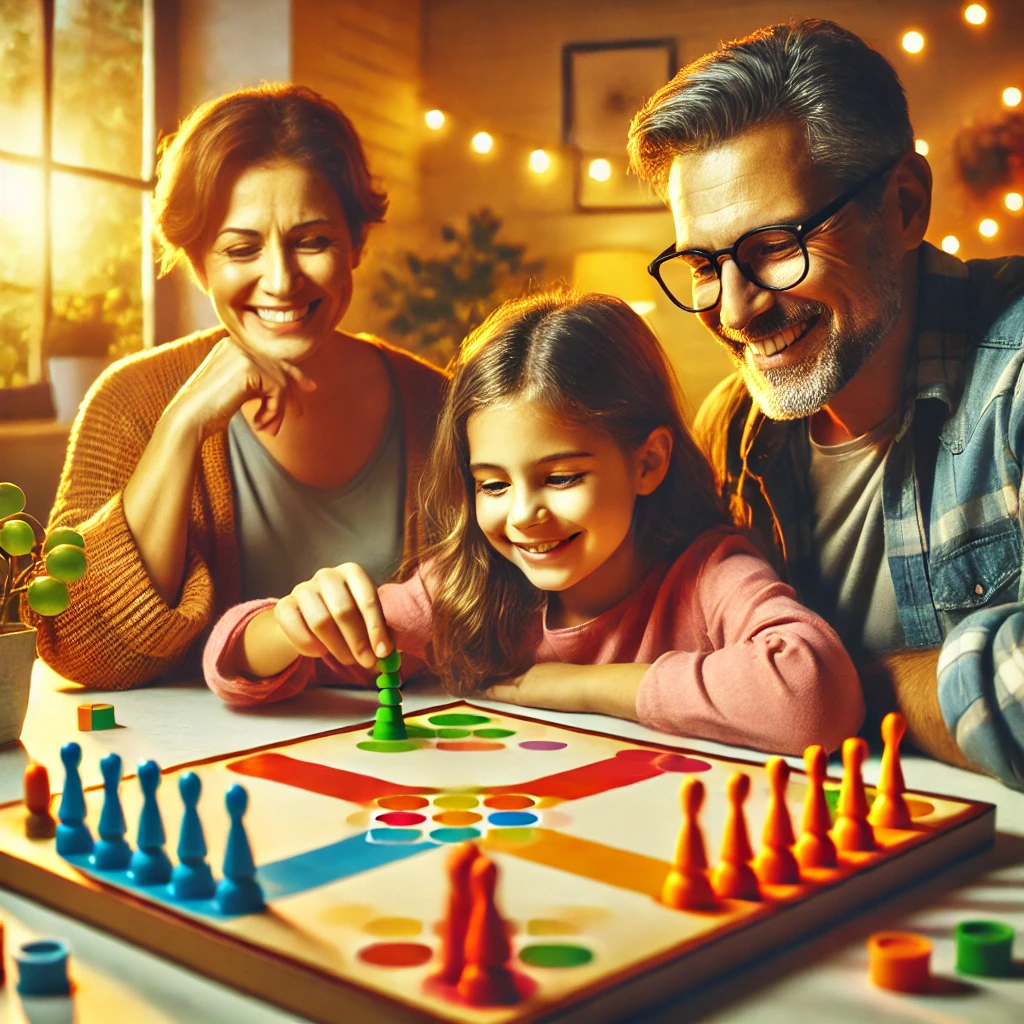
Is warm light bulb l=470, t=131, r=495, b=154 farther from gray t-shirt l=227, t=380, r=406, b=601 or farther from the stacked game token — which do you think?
the stacked game token

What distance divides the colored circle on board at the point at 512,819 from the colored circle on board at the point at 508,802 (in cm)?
1

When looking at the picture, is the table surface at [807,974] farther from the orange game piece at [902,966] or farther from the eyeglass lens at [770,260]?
the eyeglass lens at [770,260]

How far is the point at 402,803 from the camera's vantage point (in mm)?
914

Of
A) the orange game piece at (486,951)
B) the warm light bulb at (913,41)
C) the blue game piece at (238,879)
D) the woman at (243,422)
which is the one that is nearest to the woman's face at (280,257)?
the woman at (243,422)

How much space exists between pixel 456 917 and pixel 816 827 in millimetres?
283

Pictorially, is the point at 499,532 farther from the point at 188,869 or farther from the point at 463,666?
the point at 188,869

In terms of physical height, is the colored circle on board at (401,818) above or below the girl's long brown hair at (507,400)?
below

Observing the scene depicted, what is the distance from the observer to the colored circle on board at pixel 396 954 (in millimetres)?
627

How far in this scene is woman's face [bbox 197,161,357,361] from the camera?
143cm

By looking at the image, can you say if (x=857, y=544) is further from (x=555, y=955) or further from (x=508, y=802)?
(x=555, y=955)

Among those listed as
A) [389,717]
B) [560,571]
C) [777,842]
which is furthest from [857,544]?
[777,842]

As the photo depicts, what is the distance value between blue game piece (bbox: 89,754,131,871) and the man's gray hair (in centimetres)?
87

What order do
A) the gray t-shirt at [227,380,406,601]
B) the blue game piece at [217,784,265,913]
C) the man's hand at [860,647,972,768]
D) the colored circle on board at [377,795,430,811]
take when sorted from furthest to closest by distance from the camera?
the gray t-shirt at [227,380,406,601]
the man's hand at [860,647,972,768]
the colored circle on board at [377,795,430,811]
the blue game piece at [217,784,265,913]

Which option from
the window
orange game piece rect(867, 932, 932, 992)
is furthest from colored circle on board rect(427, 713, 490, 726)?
the window
